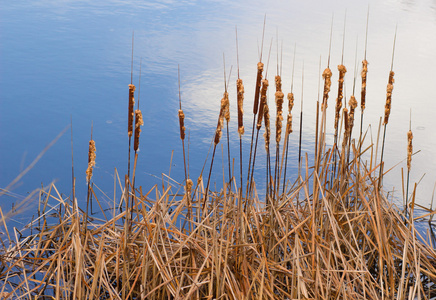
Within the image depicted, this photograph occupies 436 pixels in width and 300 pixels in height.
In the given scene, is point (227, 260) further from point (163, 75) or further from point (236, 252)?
point (163, 75)

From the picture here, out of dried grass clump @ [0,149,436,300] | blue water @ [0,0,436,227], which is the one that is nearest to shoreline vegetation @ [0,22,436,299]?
dried grass clump @ [0,149,436,300]

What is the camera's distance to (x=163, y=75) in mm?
3656

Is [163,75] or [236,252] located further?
[163,75]

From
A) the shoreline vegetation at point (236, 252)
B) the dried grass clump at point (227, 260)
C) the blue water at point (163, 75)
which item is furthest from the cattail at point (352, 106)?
the blue water at point (163, 75)

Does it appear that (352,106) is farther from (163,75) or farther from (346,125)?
(163,75)

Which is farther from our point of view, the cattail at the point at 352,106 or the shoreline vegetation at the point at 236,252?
the cattail at the point at 352,106

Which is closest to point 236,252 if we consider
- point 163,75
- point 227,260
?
point 227,260

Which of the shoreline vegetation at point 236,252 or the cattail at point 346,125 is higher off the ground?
the cattail at point 346,125

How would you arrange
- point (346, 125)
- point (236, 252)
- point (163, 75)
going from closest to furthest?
1. point (236, 252)
2. point (346, 125)
3. point (163, 75)

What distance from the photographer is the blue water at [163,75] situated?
8.99 ft

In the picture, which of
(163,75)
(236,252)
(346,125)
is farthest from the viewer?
(163,75)

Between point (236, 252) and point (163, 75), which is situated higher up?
point (163, 75)

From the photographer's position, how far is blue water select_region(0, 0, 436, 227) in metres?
2.74

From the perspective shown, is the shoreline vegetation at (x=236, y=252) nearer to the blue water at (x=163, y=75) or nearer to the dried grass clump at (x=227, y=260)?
the dried grass clump at (x=227, y=260)
